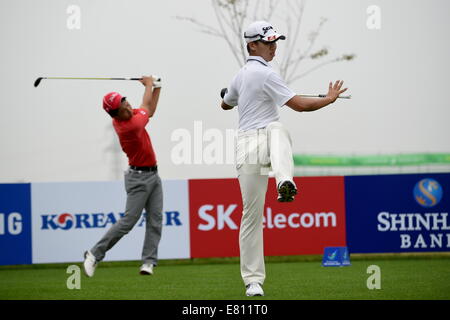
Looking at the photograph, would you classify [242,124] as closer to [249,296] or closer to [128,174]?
[249,296]

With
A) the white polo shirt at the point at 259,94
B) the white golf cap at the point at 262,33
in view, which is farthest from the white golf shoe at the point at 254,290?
the white golf cap at the point at 262,33

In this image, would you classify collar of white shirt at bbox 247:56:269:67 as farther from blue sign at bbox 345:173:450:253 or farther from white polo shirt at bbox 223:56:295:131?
blue sign at bbox 345:173:450:253

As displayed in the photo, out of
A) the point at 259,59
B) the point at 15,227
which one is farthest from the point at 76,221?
the point at 259,59

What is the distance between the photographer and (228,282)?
334 inches

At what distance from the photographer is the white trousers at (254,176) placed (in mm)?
6668

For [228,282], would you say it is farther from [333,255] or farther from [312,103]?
[312,103]

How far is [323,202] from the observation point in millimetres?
11406

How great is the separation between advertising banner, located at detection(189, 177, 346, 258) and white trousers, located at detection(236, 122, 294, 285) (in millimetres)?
4457

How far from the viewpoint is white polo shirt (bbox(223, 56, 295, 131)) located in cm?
668

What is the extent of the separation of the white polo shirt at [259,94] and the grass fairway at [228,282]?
1.35 meters

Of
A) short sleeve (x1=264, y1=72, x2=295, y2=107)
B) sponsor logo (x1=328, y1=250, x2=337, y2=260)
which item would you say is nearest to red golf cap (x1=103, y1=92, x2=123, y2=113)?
short sleeve (x1=264, y1=72, x2=295, y2=107)

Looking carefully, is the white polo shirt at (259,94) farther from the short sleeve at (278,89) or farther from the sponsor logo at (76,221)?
the sponsor logo at (76,221)
